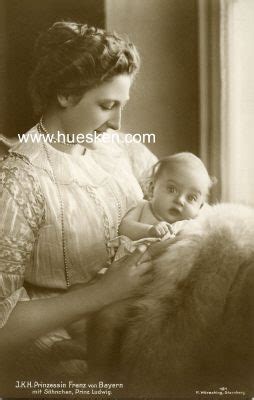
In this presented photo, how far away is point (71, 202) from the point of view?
901 millimetres

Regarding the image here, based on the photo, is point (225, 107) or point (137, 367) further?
point (225, 107)

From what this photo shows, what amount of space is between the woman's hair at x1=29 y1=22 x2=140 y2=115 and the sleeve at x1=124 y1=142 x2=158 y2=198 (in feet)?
0.50

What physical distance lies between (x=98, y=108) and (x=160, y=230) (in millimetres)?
262

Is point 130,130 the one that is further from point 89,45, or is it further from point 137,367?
point 137,367

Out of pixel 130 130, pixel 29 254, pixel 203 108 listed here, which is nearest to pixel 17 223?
pixel 29 254

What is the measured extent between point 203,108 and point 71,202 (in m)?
0.33

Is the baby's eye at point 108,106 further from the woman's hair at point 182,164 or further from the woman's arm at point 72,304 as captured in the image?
the woman's arm at point 72,304

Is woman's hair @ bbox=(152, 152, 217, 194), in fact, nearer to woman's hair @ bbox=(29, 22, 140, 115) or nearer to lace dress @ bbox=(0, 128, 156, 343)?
lace dress @ bbox=(0, 128, 156, 343)

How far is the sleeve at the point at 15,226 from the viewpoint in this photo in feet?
2.79

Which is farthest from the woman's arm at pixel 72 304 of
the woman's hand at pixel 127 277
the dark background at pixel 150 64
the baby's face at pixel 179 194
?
the dark background at pixel 150 64

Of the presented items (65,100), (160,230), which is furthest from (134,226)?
(65,100)

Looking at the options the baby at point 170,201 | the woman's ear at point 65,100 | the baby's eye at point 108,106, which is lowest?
the baby at point 170,201

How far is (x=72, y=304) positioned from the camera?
34.8 inches

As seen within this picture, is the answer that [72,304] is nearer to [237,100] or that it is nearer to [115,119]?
[115,119]
